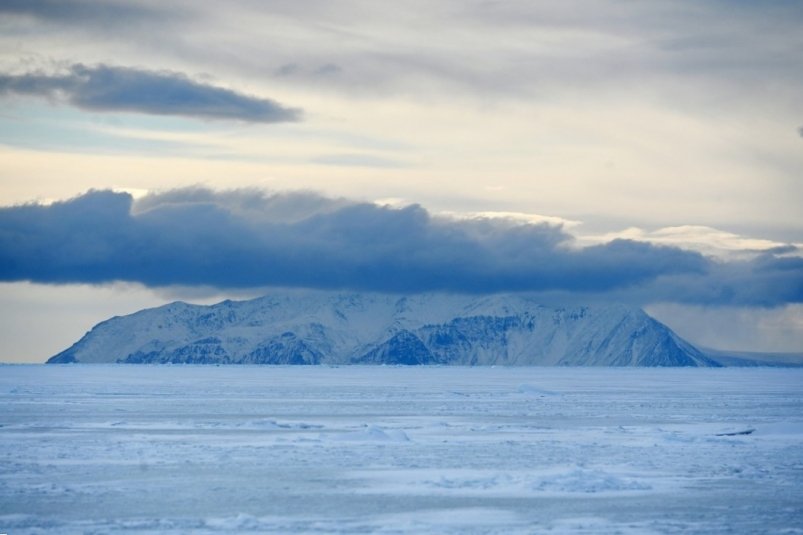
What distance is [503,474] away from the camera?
30.8 meters

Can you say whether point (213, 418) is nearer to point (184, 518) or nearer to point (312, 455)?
point (312, 455)

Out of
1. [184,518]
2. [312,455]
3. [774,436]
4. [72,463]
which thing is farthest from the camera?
[774,436]

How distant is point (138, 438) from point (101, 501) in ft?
53.8

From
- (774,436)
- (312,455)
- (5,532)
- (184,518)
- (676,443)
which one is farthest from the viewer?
(774,436)

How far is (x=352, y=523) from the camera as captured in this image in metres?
23.3

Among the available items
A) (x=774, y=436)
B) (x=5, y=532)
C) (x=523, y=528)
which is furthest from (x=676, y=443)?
(x=5, y=532)

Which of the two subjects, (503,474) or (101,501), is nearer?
(101,501)

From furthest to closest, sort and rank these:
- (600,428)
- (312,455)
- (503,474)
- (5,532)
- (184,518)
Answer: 1. (600,428)
2. (312,455)
3. (503,474)
4. (184,518)
5. (5,532)

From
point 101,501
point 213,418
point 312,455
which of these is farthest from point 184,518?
point 213,418

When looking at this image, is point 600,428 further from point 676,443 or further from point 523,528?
point 523,528

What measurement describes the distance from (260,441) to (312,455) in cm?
531

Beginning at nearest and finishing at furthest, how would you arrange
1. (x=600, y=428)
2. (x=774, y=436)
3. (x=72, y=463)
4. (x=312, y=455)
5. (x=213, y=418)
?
(x=72, y=463) → (x=312, y=455) → (x=774, y=436) → (x=600, y=428) → (x=213, y=418)

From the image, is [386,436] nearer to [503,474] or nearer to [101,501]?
[503,474]

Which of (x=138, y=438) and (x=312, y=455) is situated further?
(x=138, y=438)
